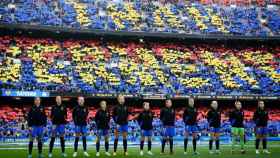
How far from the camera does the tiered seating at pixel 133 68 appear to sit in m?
43.9

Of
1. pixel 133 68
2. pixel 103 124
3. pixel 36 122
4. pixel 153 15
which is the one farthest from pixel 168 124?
pixel 153 15

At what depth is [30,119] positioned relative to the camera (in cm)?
2092

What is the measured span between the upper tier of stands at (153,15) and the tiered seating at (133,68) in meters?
2.18

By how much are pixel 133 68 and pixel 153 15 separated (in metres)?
9.25

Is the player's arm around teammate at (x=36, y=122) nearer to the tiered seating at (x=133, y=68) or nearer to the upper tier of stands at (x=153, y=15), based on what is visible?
the tiered seating at (x=133, y=68)

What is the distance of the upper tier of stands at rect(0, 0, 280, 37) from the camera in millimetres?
48562

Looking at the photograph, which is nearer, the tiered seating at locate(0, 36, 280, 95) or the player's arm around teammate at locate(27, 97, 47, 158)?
the player's arm around teammate at locate(27, 97, 47, 158)

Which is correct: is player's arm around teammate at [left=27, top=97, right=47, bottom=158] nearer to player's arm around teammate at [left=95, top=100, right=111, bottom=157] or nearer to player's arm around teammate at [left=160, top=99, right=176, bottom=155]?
player's arm around teammate at [left=95, top=100, right=111, bottom=157]

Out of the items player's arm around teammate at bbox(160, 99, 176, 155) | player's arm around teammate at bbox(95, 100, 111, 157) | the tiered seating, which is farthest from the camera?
the tiered seating

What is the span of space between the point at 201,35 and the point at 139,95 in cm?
1197

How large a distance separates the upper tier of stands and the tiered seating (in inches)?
85.9

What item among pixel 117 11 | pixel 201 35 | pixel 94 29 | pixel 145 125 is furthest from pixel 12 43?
pixel 145 125

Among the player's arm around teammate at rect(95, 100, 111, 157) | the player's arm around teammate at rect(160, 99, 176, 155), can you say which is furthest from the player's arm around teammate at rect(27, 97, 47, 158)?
the player's arm around teammate at rect(160, 99, 176, 155)

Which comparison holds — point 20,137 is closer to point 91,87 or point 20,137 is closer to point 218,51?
point 91,87
